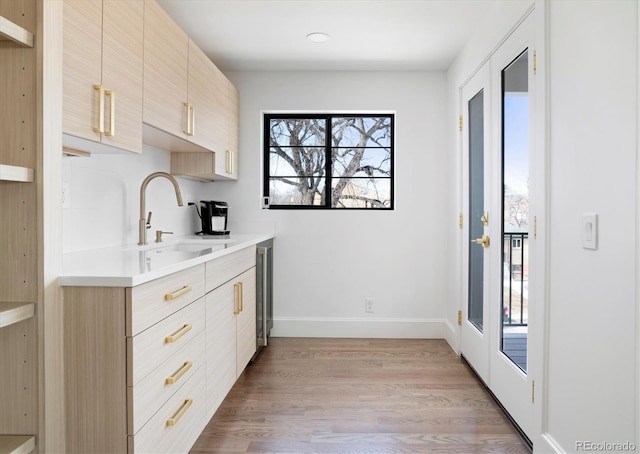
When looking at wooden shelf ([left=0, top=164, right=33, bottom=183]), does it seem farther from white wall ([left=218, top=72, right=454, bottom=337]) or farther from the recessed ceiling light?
white wall ([left=218, top=72, right=454, bottom=337])

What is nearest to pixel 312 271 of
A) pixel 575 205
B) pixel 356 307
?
pixel 356 307

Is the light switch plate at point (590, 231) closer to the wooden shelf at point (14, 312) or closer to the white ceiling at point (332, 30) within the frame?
the white ceiling at point (332, 30)

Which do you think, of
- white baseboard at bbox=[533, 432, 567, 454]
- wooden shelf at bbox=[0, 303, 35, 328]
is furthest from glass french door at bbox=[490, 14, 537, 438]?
wooden shelf at bbox=[0, 303, 35, 328]

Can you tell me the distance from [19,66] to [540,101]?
1.93 metres

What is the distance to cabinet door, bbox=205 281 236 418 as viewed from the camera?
1.97 m

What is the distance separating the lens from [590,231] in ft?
4.57

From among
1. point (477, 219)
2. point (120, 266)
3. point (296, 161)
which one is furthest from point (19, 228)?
point (296, 161)

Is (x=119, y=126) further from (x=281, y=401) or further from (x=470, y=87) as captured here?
(x=470, y=87)

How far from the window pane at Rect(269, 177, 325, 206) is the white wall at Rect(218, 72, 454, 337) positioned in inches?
5.0

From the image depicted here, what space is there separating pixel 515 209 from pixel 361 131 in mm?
1846

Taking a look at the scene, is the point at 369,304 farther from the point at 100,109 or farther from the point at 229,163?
the point at 100,109

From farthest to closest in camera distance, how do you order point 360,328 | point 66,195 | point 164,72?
point 360,328 → point 164,72 → point 66,195

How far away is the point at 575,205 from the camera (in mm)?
1506

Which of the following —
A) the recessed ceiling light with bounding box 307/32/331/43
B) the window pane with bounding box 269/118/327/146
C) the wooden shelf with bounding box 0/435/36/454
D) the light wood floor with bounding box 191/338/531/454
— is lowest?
the light wood floor with bounding box 191/338/531/454
